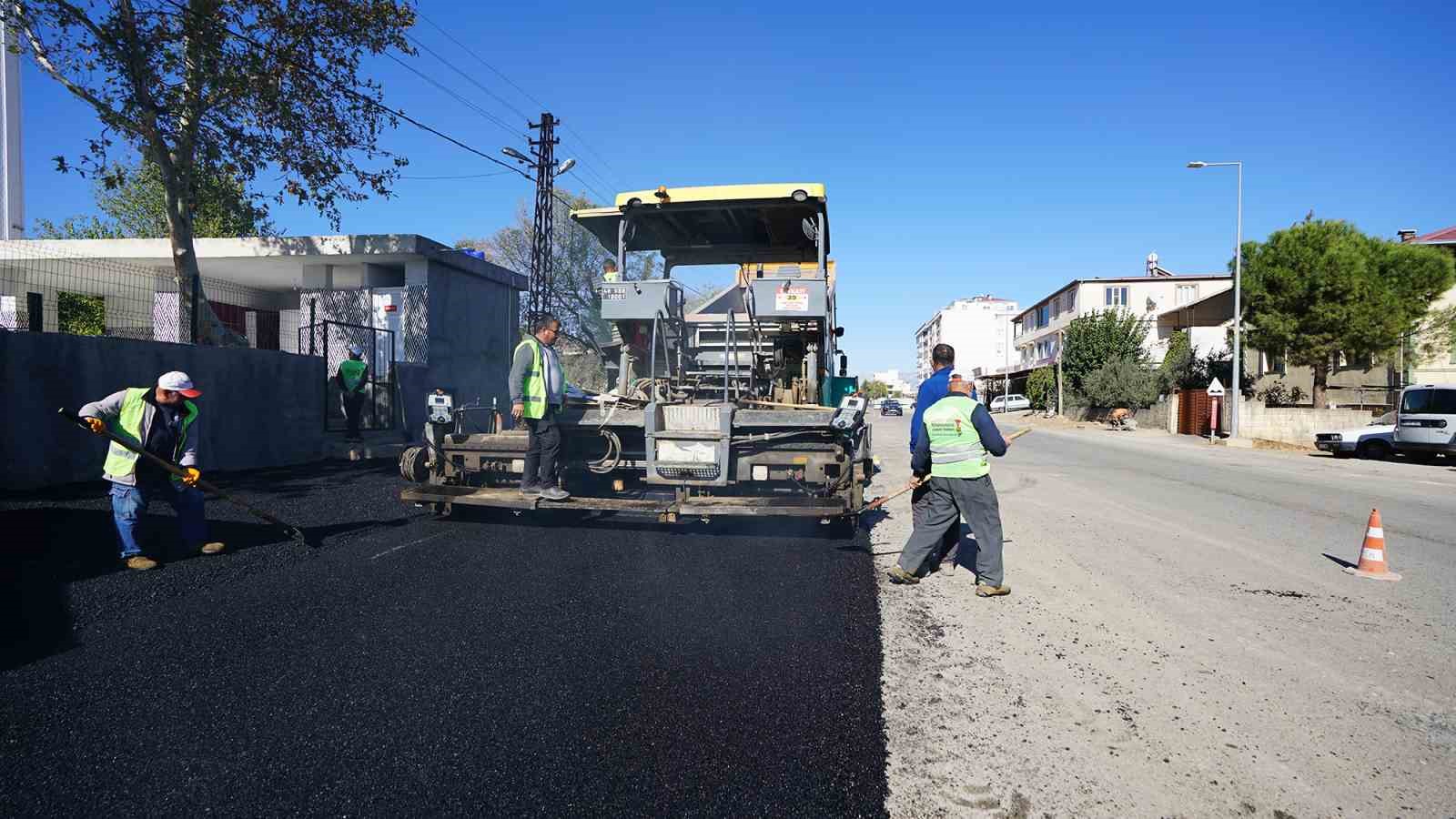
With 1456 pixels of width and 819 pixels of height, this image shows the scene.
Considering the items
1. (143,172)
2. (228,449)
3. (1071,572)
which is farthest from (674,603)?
(143,172)

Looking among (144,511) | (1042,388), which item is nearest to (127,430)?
(144,511)

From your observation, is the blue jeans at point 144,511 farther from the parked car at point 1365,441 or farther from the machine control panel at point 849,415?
the parked car at point 1365,441

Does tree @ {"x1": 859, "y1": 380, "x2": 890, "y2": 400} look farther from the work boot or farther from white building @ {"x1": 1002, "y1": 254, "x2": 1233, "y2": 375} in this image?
white building @ {"x1": 1002, "y1": 254, "x2": 1233, "y2": 375}

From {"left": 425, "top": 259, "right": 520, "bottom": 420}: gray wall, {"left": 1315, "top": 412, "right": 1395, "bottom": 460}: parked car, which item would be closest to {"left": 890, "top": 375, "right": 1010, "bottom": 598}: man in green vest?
{"left": 425, "top": 259, "right": 520, "bottom": 420}: gray wall

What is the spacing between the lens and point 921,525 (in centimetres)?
536

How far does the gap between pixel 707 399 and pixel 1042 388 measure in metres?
45.1

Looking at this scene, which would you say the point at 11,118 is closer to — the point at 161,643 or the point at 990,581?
the point at 161,643

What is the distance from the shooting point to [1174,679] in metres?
3.68

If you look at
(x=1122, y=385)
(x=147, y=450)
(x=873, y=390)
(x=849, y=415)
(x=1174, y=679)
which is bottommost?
(x=1174, y=679)

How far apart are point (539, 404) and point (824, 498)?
227 cm

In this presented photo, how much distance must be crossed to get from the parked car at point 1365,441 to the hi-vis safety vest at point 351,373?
69.8ft

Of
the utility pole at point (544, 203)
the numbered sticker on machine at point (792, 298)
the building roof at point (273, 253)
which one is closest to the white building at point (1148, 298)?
the utility pole at point (544, 203)

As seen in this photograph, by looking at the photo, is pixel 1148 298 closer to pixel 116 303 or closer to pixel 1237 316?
pixel 1237 316

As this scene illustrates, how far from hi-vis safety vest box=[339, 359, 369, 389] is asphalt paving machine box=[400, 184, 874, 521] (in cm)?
620
